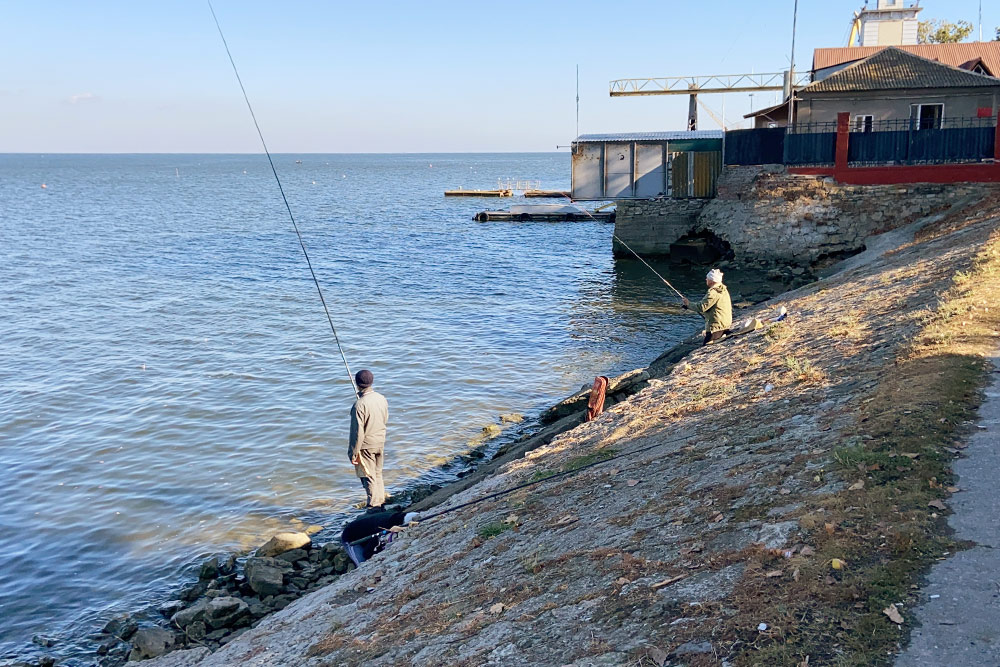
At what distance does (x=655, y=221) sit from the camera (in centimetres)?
3609

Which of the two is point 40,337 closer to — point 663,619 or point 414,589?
point 414,589

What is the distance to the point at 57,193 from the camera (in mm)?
107625

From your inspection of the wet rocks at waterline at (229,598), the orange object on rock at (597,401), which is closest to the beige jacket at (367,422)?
the wet rocks at waterline at (229,598)

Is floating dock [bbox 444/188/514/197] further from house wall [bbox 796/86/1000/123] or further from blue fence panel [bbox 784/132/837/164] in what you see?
blue fence panel [bbox 784/132/837/164]

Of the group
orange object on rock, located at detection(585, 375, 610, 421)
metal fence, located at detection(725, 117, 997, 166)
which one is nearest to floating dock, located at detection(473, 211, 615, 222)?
metal fence, located at detection(725, 117, 997, 166)

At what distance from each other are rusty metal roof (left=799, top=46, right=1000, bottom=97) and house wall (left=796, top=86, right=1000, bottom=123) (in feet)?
1.34

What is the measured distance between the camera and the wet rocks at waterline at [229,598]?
9438 millimetres

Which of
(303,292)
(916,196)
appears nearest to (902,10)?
(916,196)

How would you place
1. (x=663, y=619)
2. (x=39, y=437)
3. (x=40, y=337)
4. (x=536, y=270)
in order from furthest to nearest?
(x=536, y=270), (x=40, y=337), (x=39, y=437), (x=663, y=619)

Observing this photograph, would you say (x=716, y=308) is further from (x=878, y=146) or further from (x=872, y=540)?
(x=878, y=146)

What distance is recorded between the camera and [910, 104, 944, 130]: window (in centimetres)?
3070

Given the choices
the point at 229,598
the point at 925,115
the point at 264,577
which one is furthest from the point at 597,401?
the point at 925,115

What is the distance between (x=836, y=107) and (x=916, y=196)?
19.0 feet

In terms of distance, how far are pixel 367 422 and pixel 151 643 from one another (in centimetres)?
347
